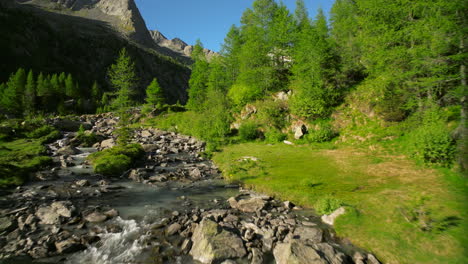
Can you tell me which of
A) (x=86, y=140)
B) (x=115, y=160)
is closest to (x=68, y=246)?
(x=115, y=160)

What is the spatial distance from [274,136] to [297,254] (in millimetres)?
25906

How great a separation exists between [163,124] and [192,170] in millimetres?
43874

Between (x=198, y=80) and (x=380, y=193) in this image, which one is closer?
(x=380, y=193)

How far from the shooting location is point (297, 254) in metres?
8.24

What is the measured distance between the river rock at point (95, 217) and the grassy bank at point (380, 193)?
438 inches

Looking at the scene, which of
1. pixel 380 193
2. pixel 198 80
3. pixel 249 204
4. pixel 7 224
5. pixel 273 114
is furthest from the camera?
pixel 198 80

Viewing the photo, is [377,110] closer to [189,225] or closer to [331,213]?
[331,213]

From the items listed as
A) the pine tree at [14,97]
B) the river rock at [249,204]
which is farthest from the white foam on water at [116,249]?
the pine tree at [14,97]

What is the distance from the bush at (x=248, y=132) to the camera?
35.8m

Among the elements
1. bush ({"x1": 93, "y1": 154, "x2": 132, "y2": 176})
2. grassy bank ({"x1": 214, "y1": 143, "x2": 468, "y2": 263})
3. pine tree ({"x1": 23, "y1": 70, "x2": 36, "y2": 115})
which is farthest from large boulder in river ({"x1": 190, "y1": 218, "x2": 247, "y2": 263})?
pine tree ({"x1": 23, "y1": 70, "x2": 36, "y2": 115})

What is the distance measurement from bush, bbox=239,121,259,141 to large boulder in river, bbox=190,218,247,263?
26108 mm

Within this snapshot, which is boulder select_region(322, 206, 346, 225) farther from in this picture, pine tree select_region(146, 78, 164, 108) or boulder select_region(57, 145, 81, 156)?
pine tree select_region(146, 78, 164, 108)

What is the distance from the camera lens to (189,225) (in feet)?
36.8

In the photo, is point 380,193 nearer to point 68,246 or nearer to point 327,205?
point 327,205
